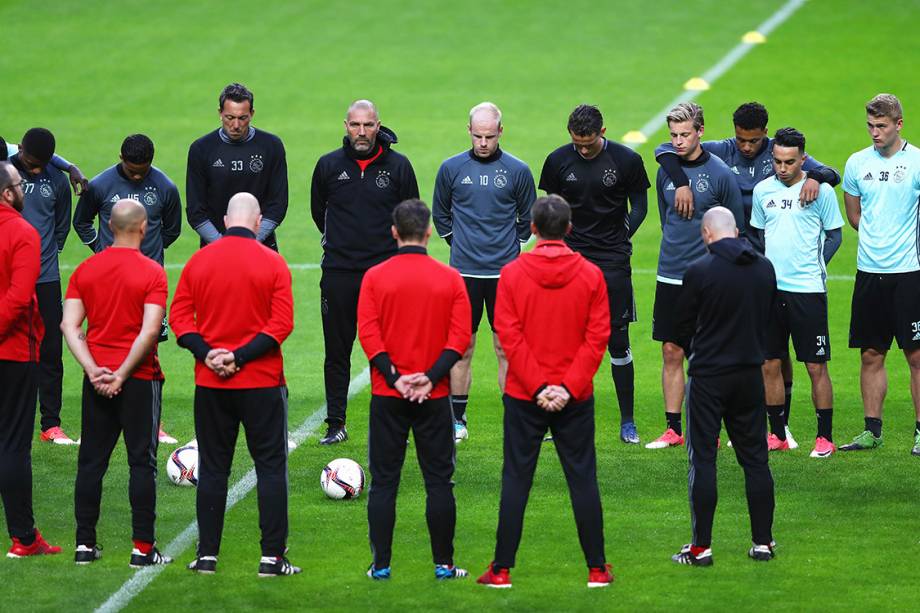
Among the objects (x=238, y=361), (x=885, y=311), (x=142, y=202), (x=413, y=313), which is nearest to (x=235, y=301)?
(x=238, y=361)

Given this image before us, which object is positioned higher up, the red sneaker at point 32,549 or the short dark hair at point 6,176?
the short dark hair at point 6,176

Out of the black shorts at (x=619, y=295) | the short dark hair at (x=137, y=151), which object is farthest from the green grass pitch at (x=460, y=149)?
the short dark hair at (x=137, y=151)

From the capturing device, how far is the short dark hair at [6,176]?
920 cm

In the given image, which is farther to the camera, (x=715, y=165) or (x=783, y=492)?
(x=715, y=165)

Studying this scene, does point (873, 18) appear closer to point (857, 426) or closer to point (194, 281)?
point (857, 426)

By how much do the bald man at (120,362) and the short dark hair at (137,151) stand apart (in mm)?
2581

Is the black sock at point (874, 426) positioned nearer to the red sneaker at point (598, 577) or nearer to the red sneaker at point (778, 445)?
the red sneaker at point (778, 445)

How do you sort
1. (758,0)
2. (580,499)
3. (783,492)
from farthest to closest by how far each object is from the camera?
1. (758,0)
2. (783,492)
3. (580,499)

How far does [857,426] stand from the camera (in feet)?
41.8

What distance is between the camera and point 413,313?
874 centimetres

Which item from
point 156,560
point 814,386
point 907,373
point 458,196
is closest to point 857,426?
point 814,386

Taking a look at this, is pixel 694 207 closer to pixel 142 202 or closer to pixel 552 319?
pixel 552 319

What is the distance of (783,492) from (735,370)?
6.78 feet

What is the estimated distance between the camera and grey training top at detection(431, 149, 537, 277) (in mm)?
12047
